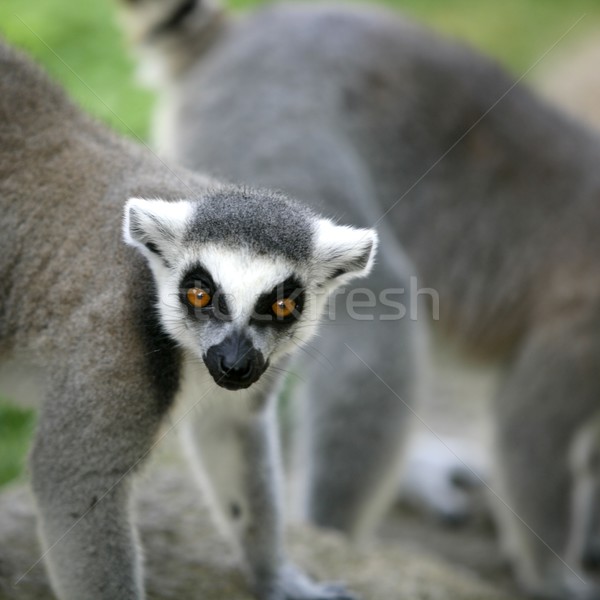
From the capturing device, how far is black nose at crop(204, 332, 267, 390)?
3.02 meters

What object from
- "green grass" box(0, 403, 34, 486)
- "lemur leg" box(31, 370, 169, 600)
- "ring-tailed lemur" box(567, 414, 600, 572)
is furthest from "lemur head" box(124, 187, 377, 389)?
"ring-tailed lemur" box(567, 414, 600, 572)

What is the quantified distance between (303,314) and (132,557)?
974 mm

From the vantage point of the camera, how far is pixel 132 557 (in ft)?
10.8

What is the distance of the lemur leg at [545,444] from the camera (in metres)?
5.76

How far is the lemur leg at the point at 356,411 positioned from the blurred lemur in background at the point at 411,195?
11 mm

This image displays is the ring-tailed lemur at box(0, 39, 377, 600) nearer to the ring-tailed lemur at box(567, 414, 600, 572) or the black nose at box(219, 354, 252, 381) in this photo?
the black nose at box(219, 354, 252, 381)

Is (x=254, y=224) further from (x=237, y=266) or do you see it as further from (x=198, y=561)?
(x=198, y=561)

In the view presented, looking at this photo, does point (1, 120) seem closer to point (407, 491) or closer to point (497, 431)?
point (497, 431)

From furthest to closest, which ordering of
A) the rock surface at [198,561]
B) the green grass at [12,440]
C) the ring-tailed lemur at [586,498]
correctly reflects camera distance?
1. the ring-tailed lemur at [586,498]
2. the green grass at [12,440]
3. the rock surface at [198,561]

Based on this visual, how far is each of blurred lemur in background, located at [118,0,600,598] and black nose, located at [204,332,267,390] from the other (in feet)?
7.49

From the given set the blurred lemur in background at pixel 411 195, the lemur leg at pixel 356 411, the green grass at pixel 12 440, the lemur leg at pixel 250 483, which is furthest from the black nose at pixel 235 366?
the green grass at pixel 12 440

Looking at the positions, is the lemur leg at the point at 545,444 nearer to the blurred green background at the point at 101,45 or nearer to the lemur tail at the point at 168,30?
the blurred green background at the point at 101,45

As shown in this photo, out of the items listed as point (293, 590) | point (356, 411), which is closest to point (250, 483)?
point (293, 590)

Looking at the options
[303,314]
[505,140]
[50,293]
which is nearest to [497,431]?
[505,140]
